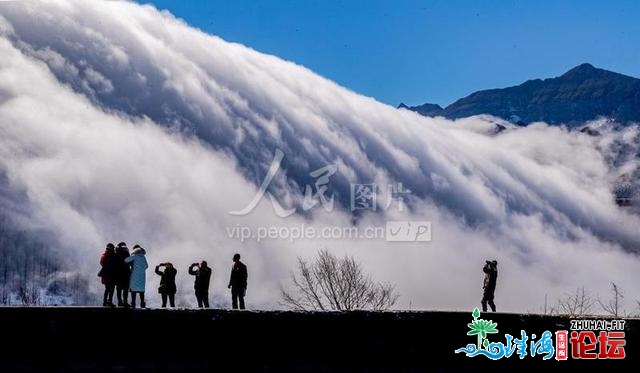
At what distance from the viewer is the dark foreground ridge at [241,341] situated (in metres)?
14.3

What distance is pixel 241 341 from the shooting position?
1459 centimetres

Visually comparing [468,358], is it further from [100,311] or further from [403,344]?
[100,311]

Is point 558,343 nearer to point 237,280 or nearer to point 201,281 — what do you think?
point 237,280

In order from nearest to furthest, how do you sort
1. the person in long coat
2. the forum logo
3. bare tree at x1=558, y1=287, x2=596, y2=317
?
the forum logo
the person in long coat
bare tree at x1=558, y1=287, x2=596, y2=317

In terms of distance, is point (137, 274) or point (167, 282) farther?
point (167, 282)

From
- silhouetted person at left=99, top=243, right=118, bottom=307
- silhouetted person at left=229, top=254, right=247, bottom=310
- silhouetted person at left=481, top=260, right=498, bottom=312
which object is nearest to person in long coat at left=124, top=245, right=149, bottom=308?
silhouetted person at left=99, top=243, right=118, bottom=307

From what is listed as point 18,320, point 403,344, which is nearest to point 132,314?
point 18,320

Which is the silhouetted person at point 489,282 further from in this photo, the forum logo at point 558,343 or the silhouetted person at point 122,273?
the silhouetted person at point 122,273

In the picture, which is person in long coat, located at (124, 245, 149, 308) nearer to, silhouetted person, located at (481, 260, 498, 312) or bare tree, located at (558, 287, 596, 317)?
silhouetted person, located at (481, 260, 498, 312)

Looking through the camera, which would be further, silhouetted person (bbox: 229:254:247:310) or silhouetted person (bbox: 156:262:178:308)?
silhouetted person (bbox: 156:262:178:308)

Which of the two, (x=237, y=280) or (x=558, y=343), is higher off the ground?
(x=237, y=280)

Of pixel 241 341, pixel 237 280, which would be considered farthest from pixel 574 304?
pixel 241 341

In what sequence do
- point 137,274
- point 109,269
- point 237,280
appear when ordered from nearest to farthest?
point 109,269, point 137,274, point 237,280

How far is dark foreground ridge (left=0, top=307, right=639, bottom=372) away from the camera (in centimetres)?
1428
